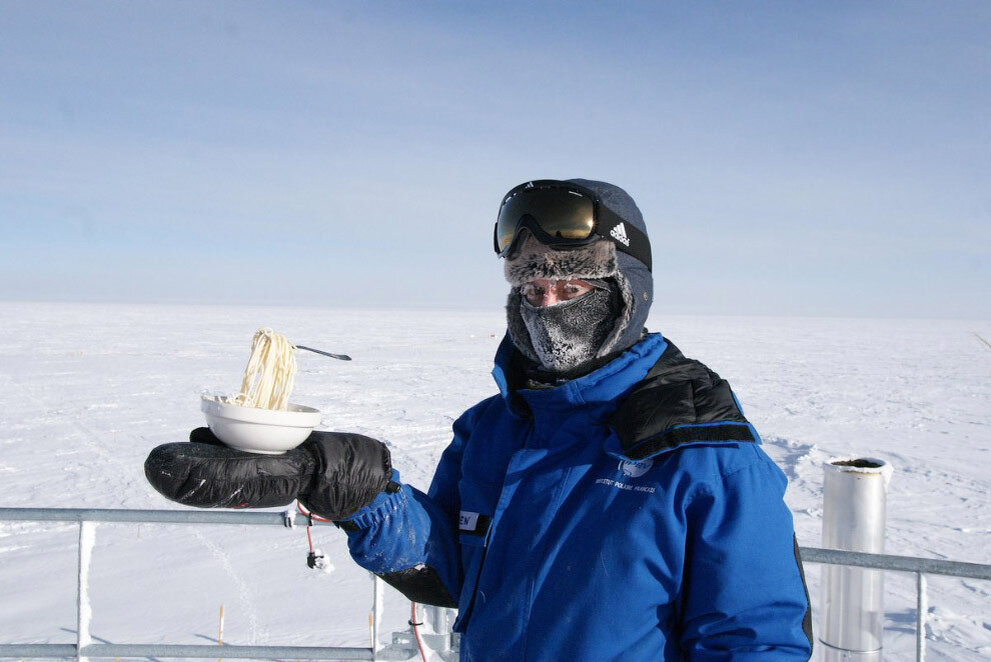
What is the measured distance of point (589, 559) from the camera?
51.2 inches

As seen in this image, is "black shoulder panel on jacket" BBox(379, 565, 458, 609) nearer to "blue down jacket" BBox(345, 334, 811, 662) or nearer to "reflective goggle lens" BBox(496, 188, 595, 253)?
"blue down jacket" BBox(345, 334, 811, 662)

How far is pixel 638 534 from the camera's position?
1.27 metres

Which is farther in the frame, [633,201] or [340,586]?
[340,586]

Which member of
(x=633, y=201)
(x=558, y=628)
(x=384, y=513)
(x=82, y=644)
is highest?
(x=633, y=201)

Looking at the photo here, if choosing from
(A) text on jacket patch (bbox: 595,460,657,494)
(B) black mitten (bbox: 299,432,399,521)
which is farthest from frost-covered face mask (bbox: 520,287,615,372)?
(B) black mitten (bbox: 299,432,399,521)

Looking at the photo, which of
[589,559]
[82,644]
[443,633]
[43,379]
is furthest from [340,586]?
[43,379]

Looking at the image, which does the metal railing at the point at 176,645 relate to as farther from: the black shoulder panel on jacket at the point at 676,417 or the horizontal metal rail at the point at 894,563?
the black shoulder panel on jacket at the point at 676,417

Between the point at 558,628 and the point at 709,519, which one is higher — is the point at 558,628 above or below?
below

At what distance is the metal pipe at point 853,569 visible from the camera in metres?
2.16

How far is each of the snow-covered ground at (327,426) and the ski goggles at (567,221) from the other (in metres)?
3.76

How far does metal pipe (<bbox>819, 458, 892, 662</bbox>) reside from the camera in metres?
2.16

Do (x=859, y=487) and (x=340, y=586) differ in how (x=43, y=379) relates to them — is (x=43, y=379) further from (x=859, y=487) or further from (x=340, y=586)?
(x=859, y=487)

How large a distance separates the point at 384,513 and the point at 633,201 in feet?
3.07

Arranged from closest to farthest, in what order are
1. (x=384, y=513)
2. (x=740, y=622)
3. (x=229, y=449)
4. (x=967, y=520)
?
(x=740, y=622)
(x=229, y=449)
(x=384, y=513)
(x=967, y=520)
